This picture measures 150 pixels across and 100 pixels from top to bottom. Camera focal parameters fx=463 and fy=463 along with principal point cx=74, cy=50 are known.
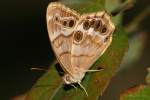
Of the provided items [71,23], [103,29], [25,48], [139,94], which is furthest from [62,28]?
[25,48]

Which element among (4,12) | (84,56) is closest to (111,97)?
(4,12)

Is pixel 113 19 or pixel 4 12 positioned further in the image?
pixel 4 12

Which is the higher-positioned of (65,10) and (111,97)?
(65,10)

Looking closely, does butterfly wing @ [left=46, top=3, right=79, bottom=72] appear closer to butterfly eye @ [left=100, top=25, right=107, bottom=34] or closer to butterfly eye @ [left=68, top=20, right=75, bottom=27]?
butterfly eye @ [left=68, top=20, right=75, bottom=27]

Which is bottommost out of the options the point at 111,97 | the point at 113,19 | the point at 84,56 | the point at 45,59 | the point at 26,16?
the point at 111,97

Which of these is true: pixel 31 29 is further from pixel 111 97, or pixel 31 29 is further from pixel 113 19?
pixel 113 19

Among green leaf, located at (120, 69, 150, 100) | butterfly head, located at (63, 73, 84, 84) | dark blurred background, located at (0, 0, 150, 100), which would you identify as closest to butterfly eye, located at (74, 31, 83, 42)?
butterfly head, located at (63, 73, 84, 84)

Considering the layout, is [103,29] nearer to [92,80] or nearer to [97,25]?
[97,25]
